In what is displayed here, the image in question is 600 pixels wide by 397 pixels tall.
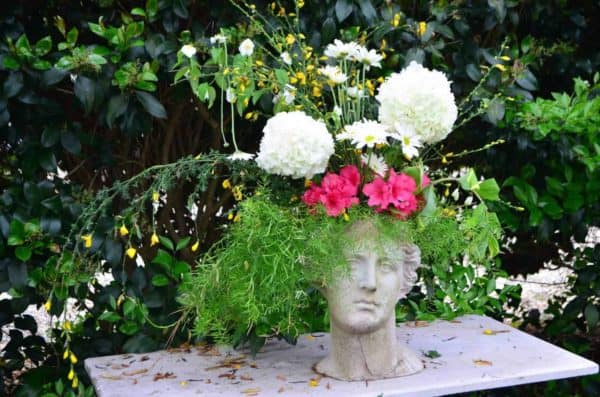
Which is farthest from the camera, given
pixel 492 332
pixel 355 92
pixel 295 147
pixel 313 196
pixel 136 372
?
pixel 492 332

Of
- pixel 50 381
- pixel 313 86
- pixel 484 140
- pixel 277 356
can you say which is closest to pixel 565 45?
pixel 484 140

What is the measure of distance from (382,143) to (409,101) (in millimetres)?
102

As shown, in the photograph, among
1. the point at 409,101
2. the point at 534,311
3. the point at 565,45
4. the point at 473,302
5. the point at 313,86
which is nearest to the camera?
the point at 409,101

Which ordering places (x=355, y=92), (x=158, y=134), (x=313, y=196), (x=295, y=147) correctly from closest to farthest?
1. (x=295, y=147)
2. (x=313, y=196)
3. (x=355, y=92)
4. (x=158, y=134)

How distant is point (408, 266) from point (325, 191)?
29 cm

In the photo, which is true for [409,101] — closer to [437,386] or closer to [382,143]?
[382,143]

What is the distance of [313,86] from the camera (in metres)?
2.06

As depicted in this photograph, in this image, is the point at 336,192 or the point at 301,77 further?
the point at 301,77

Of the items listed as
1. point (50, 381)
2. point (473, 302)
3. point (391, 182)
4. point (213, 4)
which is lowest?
point (50, 381)

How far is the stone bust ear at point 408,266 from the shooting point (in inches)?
76.0

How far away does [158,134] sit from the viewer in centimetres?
274

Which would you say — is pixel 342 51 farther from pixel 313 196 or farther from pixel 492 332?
pixel 492 332

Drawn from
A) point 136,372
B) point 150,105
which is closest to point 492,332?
point 136,372

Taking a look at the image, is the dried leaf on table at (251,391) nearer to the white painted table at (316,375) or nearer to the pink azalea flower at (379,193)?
the white painted table at (316,375)
